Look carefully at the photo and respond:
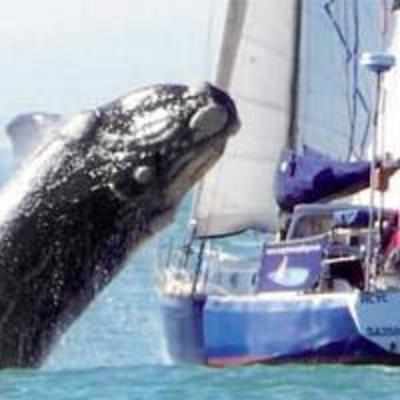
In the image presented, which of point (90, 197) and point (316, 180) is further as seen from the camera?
point (316, 180)

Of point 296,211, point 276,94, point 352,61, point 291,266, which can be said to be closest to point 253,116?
point 276,94

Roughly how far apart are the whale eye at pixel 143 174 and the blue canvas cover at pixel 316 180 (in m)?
15.6

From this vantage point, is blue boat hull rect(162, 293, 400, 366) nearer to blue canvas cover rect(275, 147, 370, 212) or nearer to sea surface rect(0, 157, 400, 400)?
sea surface rect(0, 157, 400, 400)

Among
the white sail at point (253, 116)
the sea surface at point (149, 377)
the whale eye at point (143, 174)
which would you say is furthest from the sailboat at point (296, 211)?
the whale eye at point (143, 174)

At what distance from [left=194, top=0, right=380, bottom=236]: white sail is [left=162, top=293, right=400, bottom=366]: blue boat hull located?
6696mm

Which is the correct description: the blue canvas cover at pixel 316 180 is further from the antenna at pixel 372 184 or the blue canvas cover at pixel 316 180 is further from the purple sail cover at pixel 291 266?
the purple sail cover at pixel 291 266

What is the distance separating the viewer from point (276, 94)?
35312 millimetres

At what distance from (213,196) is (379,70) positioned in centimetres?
866

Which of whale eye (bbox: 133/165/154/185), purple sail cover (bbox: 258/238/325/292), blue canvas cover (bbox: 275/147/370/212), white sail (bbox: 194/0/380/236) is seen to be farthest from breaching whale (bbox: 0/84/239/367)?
white sail (bbox: 194/0/380/236)

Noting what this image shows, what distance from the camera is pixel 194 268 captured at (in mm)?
30453

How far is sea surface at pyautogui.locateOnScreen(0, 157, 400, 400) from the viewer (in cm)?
1739

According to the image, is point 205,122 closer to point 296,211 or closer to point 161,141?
point 161,141

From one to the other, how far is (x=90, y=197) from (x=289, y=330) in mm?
12903

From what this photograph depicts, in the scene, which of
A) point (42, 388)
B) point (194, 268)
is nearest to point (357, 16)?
point (194, 268)
